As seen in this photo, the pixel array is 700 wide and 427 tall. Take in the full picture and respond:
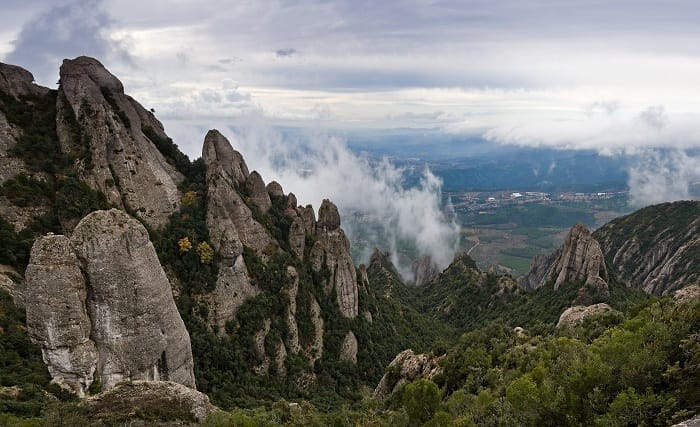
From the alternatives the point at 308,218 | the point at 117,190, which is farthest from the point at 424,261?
the point at 117,190

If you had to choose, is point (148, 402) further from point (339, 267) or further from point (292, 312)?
point (339, 267)

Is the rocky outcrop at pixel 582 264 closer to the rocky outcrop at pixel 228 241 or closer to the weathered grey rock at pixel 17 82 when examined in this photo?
the rocky outcrop at pixel 228 241

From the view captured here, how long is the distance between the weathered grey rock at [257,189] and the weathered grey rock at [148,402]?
5126 centimetres

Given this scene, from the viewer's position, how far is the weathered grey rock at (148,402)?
26828mm

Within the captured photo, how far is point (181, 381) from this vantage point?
38.7 metres

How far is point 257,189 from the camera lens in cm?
7981

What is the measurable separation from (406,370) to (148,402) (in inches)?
1139

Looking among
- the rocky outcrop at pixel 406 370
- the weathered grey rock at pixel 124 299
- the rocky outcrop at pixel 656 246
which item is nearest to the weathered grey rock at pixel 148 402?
the weathered grey rock at pixel 124 299

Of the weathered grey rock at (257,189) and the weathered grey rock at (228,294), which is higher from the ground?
the weathered grey rock at (257,189)

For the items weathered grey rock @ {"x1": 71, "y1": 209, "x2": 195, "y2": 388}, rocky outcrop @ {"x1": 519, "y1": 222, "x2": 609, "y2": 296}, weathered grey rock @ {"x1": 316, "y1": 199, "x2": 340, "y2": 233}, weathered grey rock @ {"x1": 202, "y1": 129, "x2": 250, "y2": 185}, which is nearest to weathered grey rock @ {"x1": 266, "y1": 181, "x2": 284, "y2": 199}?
weathered grey rock @ {"x1": 202, "y1": 129, "x2": 250, "y2": 185}

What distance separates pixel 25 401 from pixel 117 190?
3825 centimetres

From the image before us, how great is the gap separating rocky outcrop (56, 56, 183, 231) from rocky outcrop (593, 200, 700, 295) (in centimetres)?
10918

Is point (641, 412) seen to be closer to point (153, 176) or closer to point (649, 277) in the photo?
point (153, 176)

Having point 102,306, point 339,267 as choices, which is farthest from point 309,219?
point 102,306
